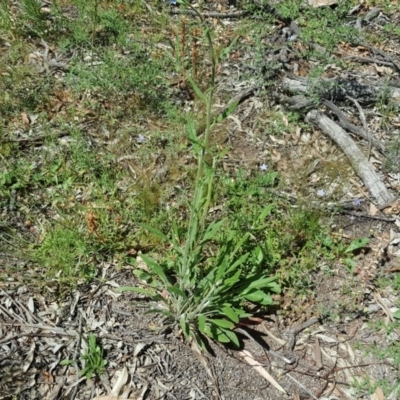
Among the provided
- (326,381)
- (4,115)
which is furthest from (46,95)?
(326,381)

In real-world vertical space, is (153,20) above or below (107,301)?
above

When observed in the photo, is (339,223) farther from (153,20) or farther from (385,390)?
(153,20)

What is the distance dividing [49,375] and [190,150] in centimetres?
190

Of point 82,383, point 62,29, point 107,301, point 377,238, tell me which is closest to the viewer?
point 82,383

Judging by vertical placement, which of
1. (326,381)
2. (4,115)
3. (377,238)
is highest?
(4,115)

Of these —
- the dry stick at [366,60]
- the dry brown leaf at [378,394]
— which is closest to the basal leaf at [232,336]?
the dry brown leaf at [378,394]

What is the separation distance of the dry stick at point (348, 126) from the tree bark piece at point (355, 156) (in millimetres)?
94

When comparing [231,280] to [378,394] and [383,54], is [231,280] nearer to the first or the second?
[378,394]

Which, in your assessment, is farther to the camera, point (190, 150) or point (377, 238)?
point (190, 150)

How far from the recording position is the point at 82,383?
2748 millimetres

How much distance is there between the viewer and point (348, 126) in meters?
4.07

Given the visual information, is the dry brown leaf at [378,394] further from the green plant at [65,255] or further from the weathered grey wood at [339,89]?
the weathered grey wood at [339,89]

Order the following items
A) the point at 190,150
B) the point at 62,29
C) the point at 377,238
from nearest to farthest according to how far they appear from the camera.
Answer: the point at 377,238 < the point at 190,150 < the point at 62,29

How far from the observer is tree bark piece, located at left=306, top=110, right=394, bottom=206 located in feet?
12.1
